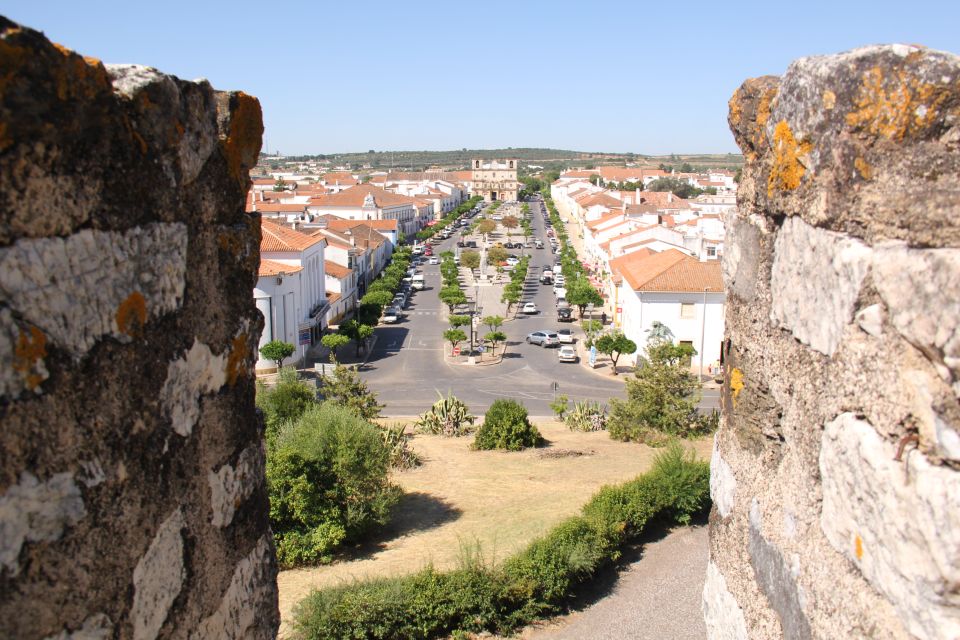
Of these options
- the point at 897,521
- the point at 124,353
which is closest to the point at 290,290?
the point at 124,353

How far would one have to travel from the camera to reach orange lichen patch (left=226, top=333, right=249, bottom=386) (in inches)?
108

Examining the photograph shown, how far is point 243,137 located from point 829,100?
192 centimetres

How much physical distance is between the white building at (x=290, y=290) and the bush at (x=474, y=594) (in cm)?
2013

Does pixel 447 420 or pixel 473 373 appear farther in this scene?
pixel 473 373

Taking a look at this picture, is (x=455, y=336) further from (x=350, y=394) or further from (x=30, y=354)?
(x=30, y=354)

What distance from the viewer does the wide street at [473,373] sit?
2783cm

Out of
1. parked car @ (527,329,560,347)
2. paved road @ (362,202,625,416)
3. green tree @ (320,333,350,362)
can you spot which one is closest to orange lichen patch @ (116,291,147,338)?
paved road @ (362,202,625,416)

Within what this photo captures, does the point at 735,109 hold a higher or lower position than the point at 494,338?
higher

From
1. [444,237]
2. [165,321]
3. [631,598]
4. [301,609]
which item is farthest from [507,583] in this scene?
[444,237]

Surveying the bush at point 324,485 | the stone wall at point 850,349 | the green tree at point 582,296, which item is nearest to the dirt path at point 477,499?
the bush at point 324,485

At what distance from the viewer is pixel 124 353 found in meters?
2.07

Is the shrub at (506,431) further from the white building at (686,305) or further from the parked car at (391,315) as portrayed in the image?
the parked car at (391,315)

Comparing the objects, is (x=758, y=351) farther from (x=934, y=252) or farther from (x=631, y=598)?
(x=631, y=598)

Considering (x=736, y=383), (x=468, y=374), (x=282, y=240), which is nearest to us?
(x=736, y=383)
